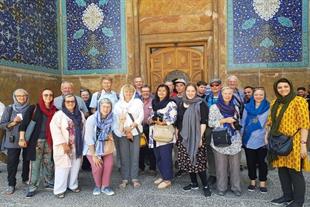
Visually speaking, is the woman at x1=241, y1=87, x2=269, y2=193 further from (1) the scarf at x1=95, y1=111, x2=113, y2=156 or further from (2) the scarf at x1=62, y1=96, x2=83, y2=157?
(2) the scarf at x1=62, y1=96, x2=83, y2=157

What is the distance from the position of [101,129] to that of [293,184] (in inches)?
84.8

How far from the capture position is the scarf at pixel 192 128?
155 inches

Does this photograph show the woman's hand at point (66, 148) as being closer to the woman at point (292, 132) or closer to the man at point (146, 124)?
the man at point (146, 124)

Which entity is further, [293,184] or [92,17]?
[92,17]

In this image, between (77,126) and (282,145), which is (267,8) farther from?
(77,126)

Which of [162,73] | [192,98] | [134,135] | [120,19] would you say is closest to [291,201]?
[192,98]

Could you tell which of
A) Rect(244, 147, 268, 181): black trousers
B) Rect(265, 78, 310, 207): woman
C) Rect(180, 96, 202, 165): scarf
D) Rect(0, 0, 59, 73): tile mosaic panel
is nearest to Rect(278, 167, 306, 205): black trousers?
Rect(265, 78, 310, 207): woman

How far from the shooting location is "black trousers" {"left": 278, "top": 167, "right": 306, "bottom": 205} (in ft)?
11.1

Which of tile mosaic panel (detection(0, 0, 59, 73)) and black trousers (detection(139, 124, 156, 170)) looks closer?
black trousers (detection(139, 124, 156, 170))

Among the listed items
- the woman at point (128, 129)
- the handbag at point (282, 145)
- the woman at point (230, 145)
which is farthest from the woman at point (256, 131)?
the woman at point (128, 129)

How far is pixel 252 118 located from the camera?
3.98 metres

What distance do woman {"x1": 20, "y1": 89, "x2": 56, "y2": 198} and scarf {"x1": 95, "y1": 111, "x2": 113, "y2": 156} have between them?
0.56 metres

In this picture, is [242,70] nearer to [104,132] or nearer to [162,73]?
[162,73]

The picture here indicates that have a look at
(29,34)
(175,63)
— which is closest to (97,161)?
(29,34)
